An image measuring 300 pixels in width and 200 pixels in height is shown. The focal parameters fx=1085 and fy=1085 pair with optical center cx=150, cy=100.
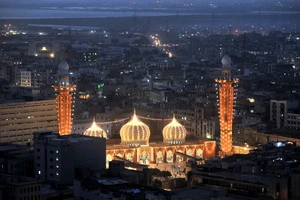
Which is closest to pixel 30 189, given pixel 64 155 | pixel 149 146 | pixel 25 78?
pixel 64 155

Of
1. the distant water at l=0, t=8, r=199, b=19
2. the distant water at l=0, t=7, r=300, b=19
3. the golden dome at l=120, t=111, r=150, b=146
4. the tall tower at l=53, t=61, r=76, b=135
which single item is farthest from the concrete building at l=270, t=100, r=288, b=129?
the distant water at l=0, t=7, r=300, b=19

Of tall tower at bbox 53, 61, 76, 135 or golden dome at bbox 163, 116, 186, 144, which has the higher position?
tall tower at bbox 53, 61, 76, 135

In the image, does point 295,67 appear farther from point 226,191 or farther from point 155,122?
point 226,191

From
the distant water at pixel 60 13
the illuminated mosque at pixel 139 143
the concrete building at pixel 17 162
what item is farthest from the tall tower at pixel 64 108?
the distant water at pixel 60 13

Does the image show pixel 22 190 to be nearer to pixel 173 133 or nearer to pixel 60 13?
pixel 173 133

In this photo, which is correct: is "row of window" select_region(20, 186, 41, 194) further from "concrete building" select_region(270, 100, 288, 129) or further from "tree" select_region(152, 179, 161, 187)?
"concrete building" select_region(270, 100, 288, 129)
